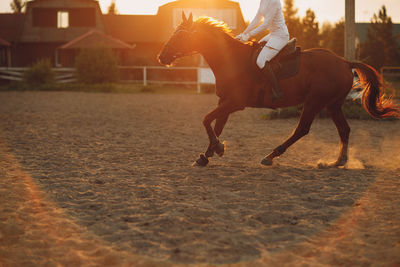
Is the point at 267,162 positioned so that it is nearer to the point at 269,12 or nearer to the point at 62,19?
the point at 269,12

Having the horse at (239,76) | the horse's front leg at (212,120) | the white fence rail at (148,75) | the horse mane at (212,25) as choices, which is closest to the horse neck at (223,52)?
the horse at (239,76)

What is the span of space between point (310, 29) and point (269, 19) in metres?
27.9

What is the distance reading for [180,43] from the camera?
670cm

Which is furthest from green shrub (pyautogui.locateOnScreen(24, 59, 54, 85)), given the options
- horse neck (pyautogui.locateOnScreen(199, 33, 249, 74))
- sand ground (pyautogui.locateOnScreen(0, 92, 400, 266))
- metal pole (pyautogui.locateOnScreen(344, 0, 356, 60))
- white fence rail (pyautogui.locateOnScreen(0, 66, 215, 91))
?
horse neck (pyautogui.locateOnScreen(199, 33, 249, 74))

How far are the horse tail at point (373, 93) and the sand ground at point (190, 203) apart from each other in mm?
816

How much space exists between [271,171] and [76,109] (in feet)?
35.5

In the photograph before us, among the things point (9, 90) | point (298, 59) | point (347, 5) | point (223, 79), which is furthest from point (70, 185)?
point (9, 90)

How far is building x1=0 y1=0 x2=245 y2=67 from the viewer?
36.2 m

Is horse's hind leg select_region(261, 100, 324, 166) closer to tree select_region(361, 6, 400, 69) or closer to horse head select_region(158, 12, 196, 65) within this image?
horse head select_region(158, 12, 196, 65)

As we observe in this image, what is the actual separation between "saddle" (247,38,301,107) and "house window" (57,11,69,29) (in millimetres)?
34304

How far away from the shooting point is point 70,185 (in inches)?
220

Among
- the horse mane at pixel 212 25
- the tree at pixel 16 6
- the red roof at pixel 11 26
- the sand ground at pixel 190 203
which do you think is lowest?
the sand ground at pixel 190 203

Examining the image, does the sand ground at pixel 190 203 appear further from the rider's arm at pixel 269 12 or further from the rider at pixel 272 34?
the rider's arm at pixel 269 12

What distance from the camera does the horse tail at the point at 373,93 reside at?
7273mm
